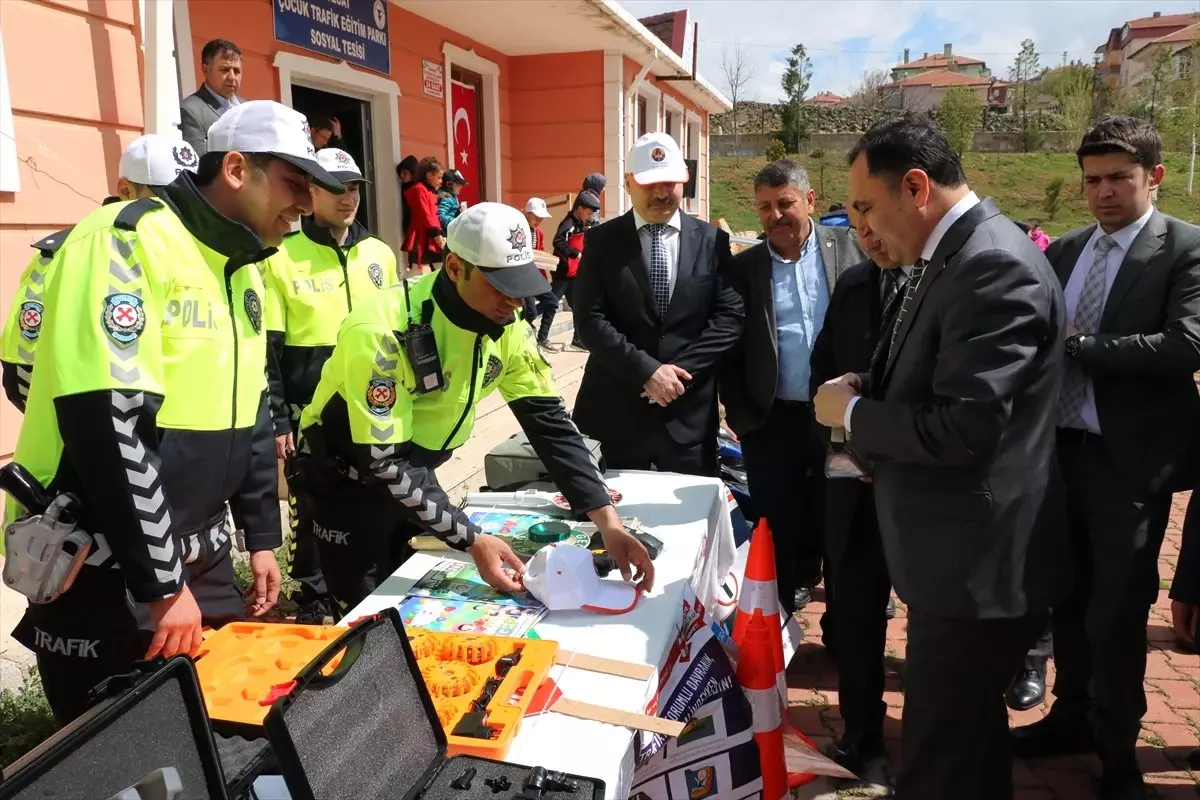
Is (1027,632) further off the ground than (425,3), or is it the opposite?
(425,3)

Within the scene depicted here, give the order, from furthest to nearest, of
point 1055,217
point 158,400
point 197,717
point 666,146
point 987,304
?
1. point 1055,217
2. point 666,146
3. point 987,304
4. point 158,400
5. point 197,717

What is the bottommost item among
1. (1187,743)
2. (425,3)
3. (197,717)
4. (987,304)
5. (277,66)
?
(1187,743)

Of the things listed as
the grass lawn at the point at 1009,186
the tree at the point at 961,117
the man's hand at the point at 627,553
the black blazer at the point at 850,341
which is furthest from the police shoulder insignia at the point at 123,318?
the tree at the point at 961,117

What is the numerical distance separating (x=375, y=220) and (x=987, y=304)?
7.17 m

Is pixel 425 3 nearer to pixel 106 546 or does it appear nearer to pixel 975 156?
pixel 106 546

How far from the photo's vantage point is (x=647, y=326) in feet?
10.5

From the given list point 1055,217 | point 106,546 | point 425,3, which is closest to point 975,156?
point 1055,217

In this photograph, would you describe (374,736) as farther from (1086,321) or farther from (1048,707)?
(1048,707)

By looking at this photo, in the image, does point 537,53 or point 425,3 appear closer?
point 425,3

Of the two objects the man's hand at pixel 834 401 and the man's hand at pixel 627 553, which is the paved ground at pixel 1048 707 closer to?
the man's hand at pixel 627 553

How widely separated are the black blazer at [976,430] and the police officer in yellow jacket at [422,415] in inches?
24.5

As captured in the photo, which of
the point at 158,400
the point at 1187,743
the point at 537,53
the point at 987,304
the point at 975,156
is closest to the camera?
the point at 158,400

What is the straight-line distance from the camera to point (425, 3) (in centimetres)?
761

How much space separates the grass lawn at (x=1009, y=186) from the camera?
92.7ft
